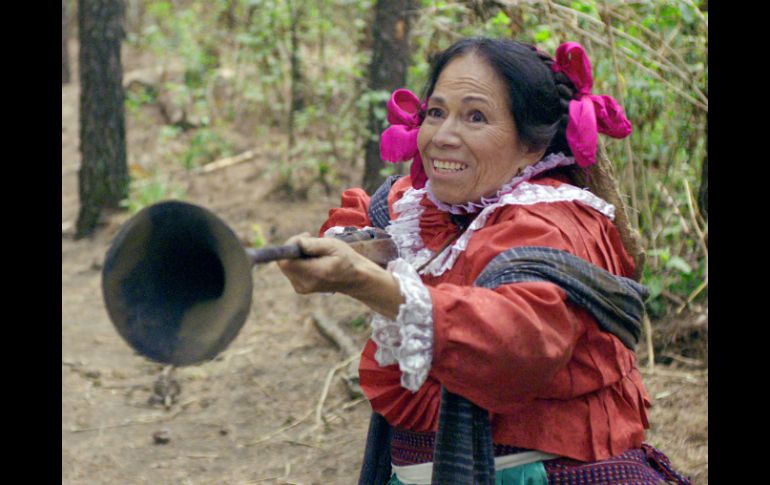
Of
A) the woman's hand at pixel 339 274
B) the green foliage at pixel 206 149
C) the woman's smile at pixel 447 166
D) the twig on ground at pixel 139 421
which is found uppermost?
the woman's smile at pixel 447 166

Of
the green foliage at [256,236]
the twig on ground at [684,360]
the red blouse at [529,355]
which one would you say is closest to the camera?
the red blouse at [529,355]

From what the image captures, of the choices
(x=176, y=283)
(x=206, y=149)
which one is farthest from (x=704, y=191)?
(x=206, y=149)

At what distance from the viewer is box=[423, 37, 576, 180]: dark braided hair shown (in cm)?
230

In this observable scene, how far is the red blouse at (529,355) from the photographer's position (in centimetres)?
187

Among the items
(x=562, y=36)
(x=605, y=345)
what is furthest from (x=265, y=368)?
(x=605, y=345)

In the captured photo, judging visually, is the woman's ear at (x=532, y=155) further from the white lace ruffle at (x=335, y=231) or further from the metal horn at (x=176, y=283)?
the metal horn at (x=176, y=283)

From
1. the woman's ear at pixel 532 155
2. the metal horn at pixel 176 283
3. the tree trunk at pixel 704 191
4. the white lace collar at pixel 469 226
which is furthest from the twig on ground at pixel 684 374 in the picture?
the metal horn at pixel 176 283

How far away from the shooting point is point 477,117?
7.56ft

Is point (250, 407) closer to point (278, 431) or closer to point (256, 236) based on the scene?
point (278, 431)

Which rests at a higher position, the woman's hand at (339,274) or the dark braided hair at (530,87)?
the dark braided hair at (530,87)

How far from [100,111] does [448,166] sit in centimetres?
674

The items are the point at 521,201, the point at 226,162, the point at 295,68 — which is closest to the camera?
the point at 521,201

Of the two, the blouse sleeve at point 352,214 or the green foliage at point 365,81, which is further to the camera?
the green foliage at point 365,81

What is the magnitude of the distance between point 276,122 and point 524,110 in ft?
25.5
